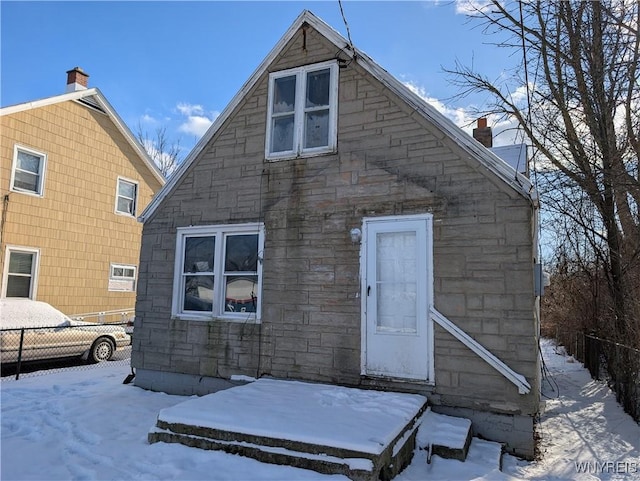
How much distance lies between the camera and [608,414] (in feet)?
22.0

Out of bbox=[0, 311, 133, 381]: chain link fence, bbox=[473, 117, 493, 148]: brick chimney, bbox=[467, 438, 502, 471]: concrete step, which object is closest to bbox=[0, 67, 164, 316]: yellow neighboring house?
bbox=[0, 311, 133, 381]: chain link fence

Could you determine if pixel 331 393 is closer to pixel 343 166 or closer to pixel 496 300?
pixel 496 300

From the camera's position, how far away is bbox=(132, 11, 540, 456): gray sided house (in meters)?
5.25

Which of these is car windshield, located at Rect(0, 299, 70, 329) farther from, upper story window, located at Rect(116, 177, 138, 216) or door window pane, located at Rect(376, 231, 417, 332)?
door window pane, located at Rect(376, 231, 417, 332)

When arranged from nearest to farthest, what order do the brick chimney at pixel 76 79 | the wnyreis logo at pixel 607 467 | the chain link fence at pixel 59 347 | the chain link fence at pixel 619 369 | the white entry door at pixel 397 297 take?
the wnyreis logo at pixel 607 467, the white entry door at pixel 397 297, the chain link fence at pixel 619 369, the chain link fence at pixel 59 347, the brick chimney at pixel 76 79

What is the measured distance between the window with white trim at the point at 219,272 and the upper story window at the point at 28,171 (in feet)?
24.5

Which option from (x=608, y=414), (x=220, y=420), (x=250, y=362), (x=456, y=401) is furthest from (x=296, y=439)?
(x=608, y=414)

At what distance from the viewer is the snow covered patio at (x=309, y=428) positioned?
3.65m

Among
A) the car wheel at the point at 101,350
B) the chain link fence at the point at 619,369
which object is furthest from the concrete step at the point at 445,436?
the car wheel at the point at 101,350

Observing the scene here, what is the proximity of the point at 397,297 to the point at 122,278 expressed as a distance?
11.8 m

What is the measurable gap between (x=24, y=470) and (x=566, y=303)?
1171 cm

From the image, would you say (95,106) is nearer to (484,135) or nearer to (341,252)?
(341,252)

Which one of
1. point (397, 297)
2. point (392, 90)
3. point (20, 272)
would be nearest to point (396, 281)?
point (397, 297)

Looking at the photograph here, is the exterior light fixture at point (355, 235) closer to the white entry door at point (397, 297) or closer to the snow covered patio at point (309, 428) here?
the white entry door at point (397, 297)
